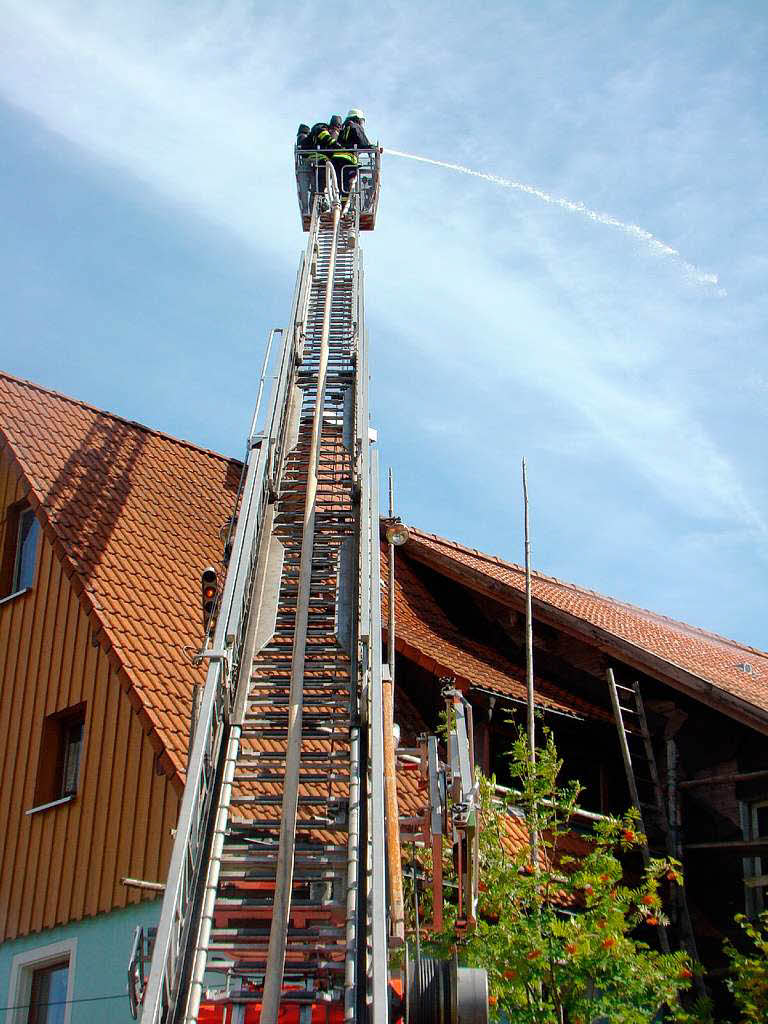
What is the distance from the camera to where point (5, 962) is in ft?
35.1

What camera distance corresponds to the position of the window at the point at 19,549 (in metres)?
12.8

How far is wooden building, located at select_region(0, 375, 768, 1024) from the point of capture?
10023 mm

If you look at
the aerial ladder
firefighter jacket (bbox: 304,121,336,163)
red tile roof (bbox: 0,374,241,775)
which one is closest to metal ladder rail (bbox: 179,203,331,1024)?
the aerial ladder

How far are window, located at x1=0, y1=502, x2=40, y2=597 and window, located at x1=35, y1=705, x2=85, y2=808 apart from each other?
1.79 m

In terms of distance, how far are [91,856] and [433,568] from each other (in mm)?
7039

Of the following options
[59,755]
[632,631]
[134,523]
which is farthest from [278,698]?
[632,631]

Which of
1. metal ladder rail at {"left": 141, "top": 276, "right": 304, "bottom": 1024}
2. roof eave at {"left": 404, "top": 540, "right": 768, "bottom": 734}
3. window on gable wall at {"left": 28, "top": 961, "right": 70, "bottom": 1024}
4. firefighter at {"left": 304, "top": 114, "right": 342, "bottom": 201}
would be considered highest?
firefighter at {"left": 304, "top": 114, "right": 342, "bottom": 201}

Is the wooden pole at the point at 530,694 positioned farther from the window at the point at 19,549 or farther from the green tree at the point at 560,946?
the window at the point at 19,549

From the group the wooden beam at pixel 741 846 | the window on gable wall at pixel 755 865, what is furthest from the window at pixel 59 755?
the window on gable wall at pixel 755 865

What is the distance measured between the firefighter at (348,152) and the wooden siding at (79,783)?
6894 millimetres

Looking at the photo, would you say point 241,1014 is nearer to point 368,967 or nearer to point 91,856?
point 368,967

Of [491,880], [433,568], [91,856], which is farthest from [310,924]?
[433,568]

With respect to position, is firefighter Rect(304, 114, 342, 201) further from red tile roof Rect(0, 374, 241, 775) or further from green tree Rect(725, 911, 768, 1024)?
green tree Rect(725, 911, 768, 1024)

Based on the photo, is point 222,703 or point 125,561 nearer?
point 222,703
